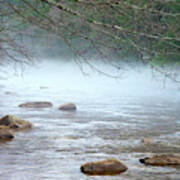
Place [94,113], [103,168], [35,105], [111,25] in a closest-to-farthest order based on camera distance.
Result: [111,25]
[103,168]
[94,113]
[35,105]

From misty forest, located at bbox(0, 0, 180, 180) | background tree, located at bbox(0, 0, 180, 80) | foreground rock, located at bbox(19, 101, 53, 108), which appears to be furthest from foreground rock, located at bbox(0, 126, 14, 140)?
foreground rock, located at bbox(19, 101, 53, 108)

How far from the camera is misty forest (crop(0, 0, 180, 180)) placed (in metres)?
4.64

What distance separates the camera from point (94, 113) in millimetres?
15008

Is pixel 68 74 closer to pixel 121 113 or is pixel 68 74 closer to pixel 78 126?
pixel 121 113

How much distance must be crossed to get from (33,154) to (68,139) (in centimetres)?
174

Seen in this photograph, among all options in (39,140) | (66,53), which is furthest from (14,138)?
(66,53)

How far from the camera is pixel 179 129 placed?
37.5 ft

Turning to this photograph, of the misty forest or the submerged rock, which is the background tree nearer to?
the misty forest

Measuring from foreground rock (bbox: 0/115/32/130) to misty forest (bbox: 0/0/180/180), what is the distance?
0.08ft

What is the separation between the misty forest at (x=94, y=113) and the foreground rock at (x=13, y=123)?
0.03 metres

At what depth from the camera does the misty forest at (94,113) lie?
4641mm

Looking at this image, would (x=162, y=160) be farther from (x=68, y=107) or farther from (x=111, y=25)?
(x=68, y=107)

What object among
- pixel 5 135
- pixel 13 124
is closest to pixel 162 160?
pixel 5 135

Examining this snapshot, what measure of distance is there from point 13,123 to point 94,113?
14.5 ft
